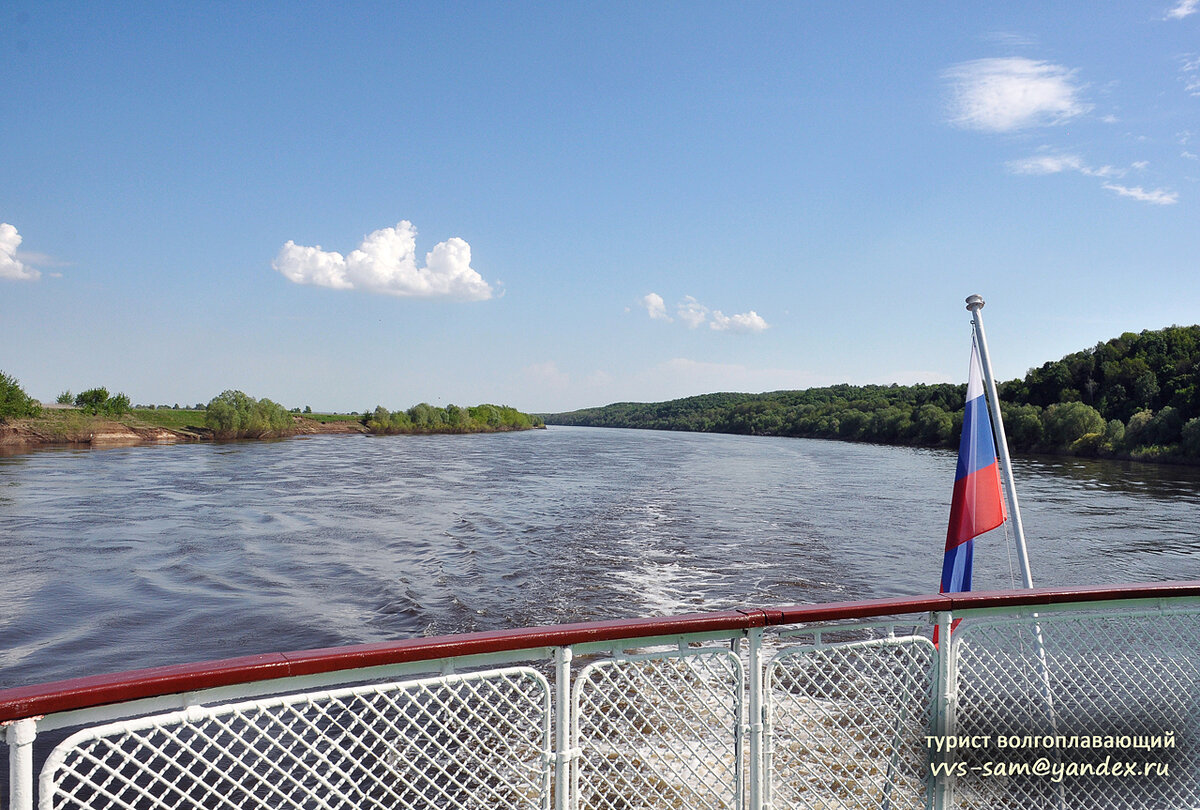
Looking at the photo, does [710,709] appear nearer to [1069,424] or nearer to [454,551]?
[454,551]

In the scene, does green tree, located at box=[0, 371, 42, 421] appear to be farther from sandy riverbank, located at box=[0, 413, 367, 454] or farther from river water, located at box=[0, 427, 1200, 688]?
river water, located at box=[0, 427, 1200, 688]

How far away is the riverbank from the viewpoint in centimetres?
5831

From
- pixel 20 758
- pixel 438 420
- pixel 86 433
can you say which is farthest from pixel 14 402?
pixel 20 758

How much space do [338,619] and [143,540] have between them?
982 centimetres

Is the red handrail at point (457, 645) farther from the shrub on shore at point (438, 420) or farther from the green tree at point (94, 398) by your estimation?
the shrub on shore at point (438, 420)

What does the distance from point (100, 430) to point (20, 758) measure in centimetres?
7457

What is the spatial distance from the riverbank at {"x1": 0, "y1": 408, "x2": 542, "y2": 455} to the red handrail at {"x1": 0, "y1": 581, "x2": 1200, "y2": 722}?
61663mm

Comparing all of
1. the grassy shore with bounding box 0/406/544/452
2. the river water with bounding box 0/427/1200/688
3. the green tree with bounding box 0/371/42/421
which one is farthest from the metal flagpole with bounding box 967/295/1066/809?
the green tree with bounding box 0/371/42/421

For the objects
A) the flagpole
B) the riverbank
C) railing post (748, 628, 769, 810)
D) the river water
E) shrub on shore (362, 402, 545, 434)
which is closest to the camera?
railing post (748, 628, 769, 810)

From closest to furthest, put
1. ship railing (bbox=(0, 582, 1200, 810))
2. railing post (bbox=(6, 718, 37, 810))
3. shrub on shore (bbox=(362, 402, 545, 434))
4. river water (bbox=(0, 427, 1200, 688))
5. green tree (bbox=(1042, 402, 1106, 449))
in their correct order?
railing post (bbox=(6, 718, 37, 810)) < ship railing (bbox=(0, 582, 1200, 810)) < river water (bbox=(0, 427, 1200, 688)) < green tree (bbox=(1042, 402, 1106, 449)) < shrub on shore (bbox=(362, 402, 545, 434))

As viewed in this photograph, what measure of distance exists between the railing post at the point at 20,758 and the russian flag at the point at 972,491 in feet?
15.8

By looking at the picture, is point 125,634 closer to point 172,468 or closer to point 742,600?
point 742,600

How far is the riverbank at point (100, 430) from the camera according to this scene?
58312mm

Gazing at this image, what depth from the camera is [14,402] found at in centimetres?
5903
